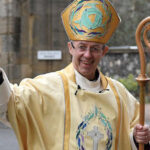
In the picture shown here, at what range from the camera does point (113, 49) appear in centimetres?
1557

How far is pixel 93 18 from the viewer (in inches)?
116

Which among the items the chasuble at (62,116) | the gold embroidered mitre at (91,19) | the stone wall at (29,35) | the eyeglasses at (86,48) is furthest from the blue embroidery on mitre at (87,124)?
the stone wall at (29,35)

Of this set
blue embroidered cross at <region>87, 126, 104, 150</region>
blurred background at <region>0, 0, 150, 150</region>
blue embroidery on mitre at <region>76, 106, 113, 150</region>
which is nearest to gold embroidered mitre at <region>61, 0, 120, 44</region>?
blue embroidery on mitre at <region>76, 106, 113, 150</region>

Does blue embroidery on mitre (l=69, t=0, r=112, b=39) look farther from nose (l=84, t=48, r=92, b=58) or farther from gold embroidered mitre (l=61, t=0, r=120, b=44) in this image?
nose (l=84, t=48, r=92, b=58)

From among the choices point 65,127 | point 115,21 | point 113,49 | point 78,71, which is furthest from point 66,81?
point 113,49

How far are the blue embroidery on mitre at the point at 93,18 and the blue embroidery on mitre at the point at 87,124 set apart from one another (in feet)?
1.97

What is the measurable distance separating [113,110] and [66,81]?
441mm

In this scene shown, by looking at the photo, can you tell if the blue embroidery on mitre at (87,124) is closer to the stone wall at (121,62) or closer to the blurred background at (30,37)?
the blurred background at (30,37)

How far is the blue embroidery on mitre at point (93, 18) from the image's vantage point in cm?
294

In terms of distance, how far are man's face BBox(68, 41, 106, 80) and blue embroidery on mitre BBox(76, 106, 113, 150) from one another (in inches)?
12.5

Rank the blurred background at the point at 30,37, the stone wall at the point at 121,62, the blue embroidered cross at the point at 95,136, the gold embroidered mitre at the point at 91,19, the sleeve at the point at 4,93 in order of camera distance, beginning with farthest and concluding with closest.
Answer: the stone wall at the point at 121,62 < the blurred background at the point at 30,37 < the gold embroidered mitre at the point at 91,19 < the blue embroidered cross at the point at 95,136 < the sleeve at the point at 4,93

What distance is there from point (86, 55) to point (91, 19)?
0.31 meters

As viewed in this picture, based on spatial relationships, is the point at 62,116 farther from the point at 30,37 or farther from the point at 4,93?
the point at 30,37

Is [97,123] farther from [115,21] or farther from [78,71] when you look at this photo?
[115,21]
